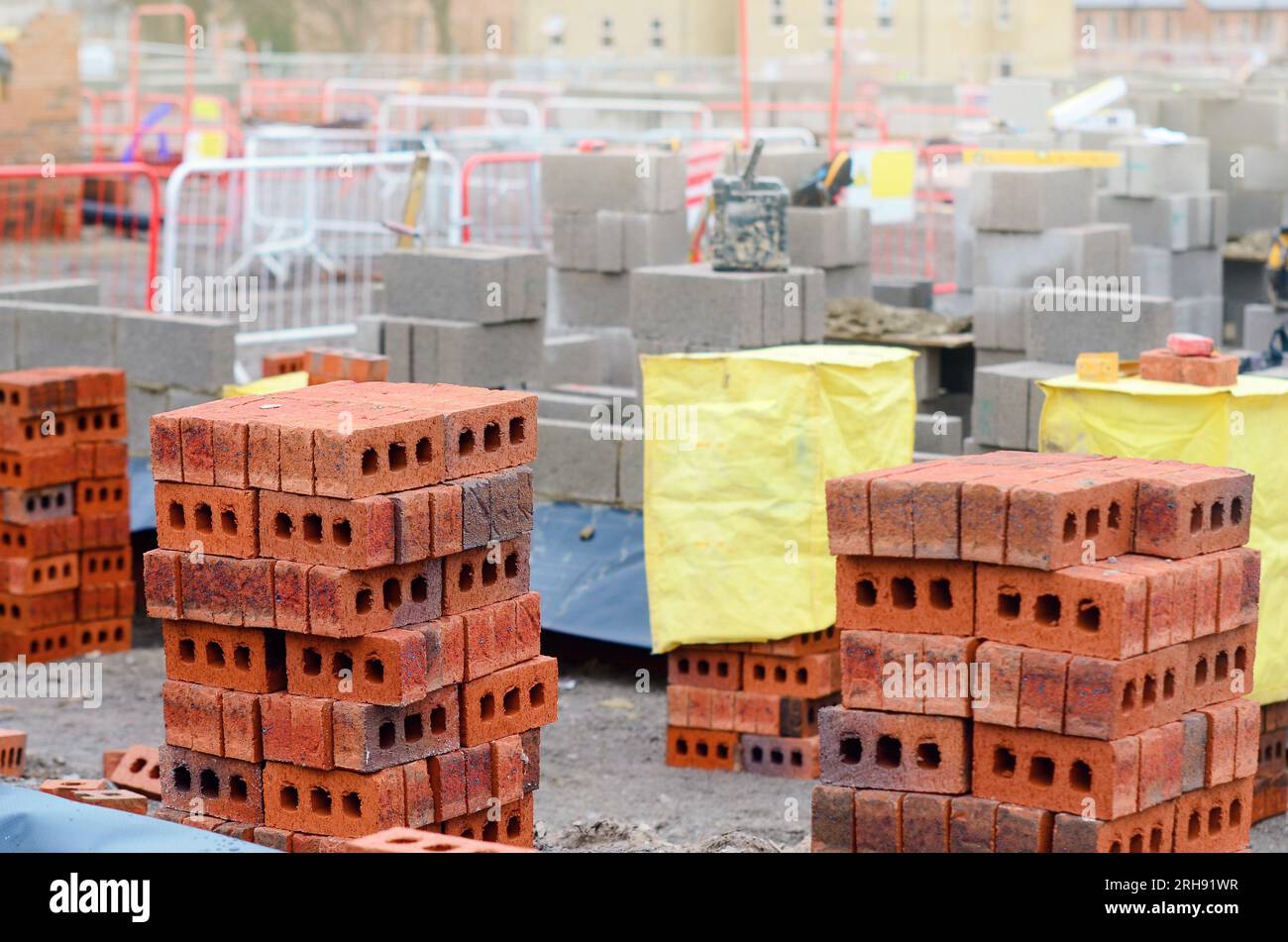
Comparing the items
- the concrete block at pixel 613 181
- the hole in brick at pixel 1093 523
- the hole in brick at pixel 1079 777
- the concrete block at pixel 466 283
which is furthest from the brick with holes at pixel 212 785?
the concrete block at pixel 613 181

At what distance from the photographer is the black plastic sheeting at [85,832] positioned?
5.81 m

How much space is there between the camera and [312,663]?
7.28 metres

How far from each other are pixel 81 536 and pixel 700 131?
41.7ft

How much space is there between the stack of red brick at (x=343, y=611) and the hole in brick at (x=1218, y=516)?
2479 millimetres

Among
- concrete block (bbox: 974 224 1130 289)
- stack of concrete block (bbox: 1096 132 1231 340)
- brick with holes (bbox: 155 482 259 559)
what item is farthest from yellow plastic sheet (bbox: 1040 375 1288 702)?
stack of concrete block (bbox: 1096 132 1231 340)

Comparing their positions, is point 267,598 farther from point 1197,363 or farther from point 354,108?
point 354,108

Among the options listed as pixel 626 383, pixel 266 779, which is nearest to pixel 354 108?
pixel 626 383

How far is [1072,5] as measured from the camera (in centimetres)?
6994

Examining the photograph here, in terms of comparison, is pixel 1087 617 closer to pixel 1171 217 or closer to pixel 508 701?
pixel 508 701

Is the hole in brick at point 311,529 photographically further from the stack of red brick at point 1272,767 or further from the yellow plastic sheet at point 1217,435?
the stack of red brick at point 1272,767

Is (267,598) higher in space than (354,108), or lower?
lower

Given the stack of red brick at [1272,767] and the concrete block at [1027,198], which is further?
the concrete block at [1027,198]

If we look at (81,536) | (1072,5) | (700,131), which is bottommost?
(81,536)
